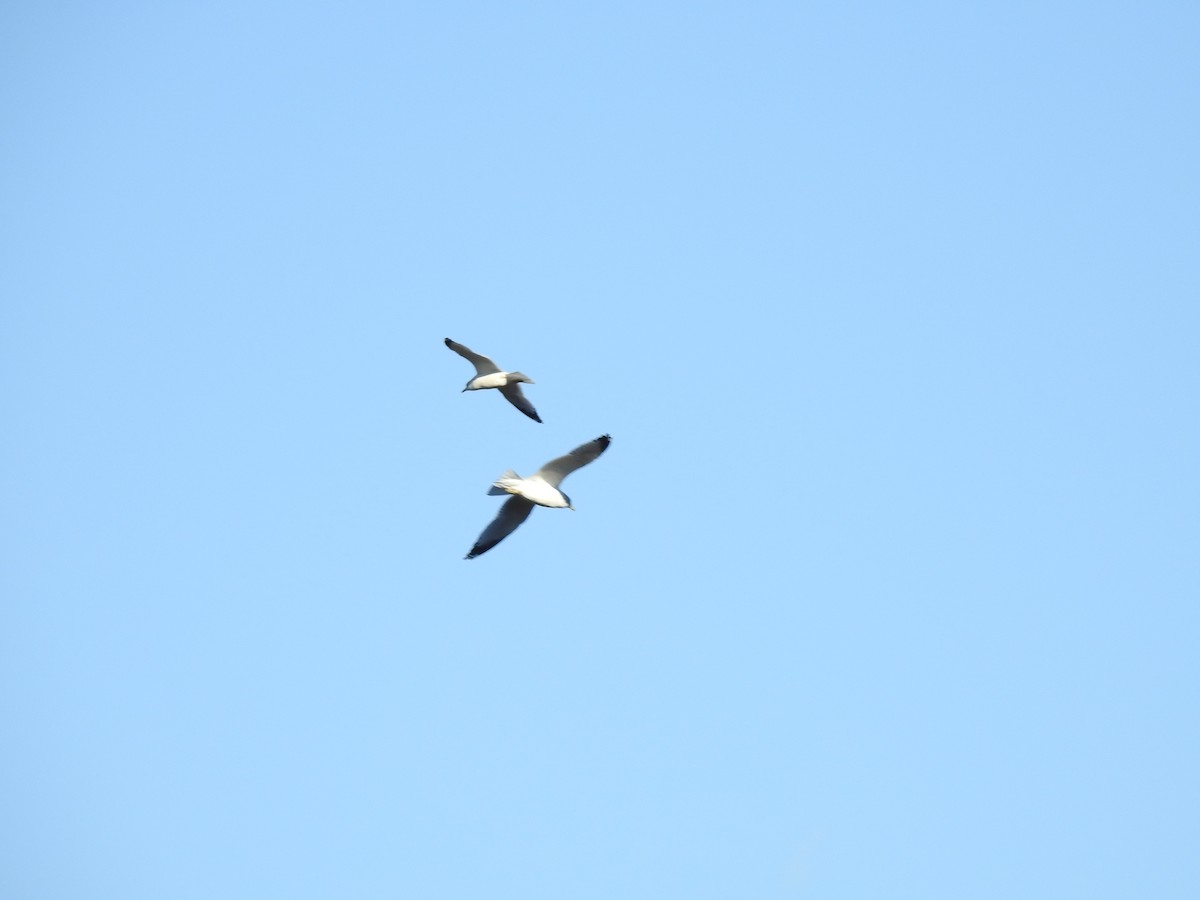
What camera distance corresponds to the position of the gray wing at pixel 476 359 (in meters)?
42.4

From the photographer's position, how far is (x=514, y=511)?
36.9 metres

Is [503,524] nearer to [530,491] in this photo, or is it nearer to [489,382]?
[530,491]

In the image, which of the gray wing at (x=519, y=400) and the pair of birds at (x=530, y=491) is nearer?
the pair of birds at (x=530, y=491)

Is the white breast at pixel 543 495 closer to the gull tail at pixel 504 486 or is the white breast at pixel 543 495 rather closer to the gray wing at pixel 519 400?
the gull tail at pixel 504 486

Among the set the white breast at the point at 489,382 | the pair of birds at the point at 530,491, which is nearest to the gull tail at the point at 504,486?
the pair of birds at the point at 530,491

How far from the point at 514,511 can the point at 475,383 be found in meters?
6.18

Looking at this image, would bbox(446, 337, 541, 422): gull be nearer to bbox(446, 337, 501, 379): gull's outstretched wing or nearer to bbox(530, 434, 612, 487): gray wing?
bbox(446, 337, 501, 379): gull's outstretched wing

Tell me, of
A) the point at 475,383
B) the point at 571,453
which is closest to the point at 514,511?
the point at 571,453

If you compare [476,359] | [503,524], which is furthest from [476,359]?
[503,524]

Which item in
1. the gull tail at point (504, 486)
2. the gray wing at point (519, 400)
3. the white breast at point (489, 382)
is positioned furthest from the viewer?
the gray wing at point (519, 400)

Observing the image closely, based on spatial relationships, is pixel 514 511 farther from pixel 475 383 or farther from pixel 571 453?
pixel 475 383

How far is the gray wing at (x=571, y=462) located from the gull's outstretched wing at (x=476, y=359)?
6810 millimetres

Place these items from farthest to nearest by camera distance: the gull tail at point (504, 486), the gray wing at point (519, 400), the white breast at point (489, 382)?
1. the gray wing at point (519, 400)
2. the white breast at point (489, 382)
3. the gull tail at point (504, 486)

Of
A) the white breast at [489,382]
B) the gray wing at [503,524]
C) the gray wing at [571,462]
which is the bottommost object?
the gray wing at [503,524]
